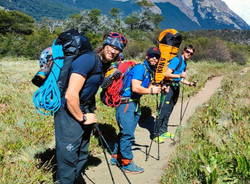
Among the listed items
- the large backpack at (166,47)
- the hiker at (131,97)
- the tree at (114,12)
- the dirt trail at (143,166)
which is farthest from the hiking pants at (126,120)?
the tree at (114,12)

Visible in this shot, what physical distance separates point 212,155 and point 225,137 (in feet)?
3.75

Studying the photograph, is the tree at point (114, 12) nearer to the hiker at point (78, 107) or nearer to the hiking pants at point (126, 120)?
the hiking pants at point (126, 120)

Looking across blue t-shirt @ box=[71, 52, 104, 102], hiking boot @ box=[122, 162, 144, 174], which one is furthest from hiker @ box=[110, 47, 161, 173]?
blue t-shirt @ box=[71, 52, 104, 102]

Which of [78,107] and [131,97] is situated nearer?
[78,107]

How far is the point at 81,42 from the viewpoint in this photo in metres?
2.93

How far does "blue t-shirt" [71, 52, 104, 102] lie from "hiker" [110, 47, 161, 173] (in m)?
1.47

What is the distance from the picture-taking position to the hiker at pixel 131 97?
15.2 feet

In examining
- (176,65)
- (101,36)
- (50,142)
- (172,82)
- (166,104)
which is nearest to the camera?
(50,142)

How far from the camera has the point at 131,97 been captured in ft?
15.9

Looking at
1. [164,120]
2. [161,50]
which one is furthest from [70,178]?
[164,120]

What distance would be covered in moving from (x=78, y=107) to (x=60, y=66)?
0.48m

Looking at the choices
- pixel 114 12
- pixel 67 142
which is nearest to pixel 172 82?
pixel 67 142

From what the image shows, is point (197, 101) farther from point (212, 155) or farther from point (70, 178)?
point (70, 178)

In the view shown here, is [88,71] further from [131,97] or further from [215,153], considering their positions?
[215,153]
